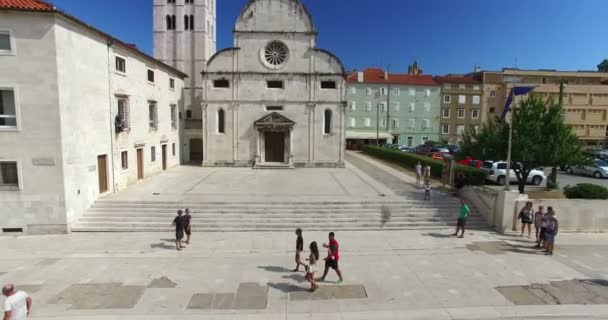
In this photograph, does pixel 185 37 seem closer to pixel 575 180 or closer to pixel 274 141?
pixel 274 141

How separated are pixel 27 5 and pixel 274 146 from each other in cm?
2067

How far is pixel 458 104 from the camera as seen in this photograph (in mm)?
59812

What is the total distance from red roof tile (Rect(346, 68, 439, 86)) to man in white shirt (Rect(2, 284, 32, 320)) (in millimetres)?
55239

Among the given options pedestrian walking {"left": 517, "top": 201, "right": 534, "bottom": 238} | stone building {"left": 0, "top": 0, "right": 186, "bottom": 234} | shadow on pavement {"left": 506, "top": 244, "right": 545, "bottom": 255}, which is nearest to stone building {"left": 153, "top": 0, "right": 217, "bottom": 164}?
stone building {"left": 0, "top": 0, "right": 186, "bottom": 234}

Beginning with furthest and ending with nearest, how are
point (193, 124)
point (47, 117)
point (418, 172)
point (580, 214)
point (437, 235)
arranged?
point (193, 124), point (418, 172), point (580, 214), point (437, 235), point (47, 117)

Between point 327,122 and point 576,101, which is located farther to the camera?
point 576,101

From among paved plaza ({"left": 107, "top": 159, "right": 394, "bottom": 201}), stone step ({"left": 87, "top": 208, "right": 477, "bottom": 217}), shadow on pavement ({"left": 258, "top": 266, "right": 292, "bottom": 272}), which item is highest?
paved plaza ({"left": 107, "top": 159, "right": 394, "bottom": 201})

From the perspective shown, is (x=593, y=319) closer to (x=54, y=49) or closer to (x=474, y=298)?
(x=474, y=298)

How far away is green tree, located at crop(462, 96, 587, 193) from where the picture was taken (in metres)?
16.8

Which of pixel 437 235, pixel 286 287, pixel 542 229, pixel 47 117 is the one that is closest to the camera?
pixel 286 287

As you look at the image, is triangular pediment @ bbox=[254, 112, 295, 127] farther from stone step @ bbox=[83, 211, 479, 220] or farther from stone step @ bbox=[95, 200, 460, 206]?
stone step @ bbox=[83, 211, 479, 220]

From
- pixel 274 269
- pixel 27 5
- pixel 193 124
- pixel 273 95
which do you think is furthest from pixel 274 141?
pixel 274 269

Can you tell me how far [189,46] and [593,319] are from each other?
41529mm

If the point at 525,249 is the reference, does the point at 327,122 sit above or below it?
above
